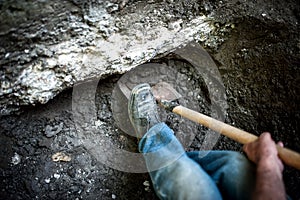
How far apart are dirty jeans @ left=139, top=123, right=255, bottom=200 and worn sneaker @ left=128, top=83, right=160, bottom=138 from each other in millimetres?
194

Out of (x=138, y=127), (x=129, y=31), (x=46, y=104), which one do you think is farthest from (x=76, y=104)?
(x=129, y=31)

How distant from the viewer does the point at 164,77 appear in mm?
1635

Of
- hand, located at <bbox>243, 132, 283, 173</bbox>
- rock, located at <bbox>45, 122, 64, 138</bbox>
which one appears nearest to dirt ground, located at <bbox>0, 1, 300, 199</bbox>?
rock, located at <bbox>45, 122, 64, 138</bbox>

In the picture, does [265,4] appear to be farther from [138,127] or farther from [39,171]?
[39,171]

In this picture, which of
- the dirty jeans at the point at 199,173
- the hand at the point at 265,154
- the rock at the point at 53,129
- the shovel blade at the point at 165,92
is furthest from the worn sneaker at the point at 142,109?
the hand at the point at 265,154

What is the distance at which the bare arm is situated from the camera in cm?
87

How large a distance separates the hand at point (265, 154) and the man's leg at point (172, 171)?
0.17 meters

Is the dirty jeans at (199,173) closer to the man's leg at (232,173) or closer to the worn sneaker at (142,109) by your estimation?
the man's leg at (232,173)

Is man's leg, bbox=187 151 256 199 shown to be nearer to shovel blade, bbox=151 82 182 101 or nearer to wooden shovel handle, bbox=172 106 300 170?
wooden shovel handle, bbox=172 106 300 170

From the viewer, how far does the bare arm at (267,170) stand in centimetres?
87

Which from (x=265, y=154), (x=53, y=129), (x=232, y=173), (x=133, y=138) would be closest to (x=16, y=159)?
(x=53, y=129)

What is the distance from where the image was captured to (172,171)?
1123mm

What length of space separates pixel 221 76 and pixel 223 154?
0.55m

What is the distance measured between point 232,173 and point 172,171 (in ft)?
0.70
